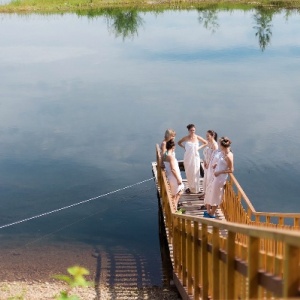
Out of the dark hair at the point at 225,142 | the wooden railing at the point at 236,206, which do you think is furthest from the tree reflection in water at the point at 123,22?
the dark hair at the point at 225,142

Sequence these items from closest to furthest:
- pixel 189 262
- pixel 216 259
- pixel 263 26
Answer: pixel 216 259, pixel 189 262, pixel 263 26

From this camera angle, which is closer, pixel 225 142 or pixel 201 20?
pixel 225 142

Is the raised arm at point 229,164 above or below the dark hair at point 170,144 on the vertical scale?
below

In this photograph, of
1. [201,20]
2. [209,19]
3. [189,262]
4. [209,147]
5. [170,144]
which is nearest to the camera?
[189,262]

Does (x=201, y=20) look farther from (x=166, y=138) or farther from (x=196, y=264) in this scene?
(x=196, y=264)

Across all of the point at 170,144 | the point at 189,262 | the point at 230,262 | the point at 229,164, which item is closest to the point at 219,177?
the point at 229,164

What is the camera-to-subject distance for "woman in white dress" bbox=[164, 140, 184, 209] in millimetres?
12109

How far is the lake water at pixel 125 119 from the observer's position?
1608 centimetres

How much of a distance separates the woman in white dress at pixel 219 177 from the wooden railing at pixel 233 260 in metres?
0.78

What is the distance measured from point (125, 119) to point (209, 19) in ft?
112

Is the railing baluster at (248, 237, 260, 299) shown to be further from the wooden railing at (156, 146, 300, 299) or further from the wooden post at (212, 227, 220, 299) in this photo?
the wooden post at (212, 227, 220, 299)

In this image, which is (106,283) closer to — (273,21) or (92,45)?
(92,45)

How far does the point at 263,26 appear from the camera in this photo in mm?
51094

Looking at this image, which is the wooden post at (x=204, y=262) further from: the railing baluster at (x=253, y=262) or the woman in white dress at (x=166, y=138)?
the woman in white dress at (x=166, y=138)
